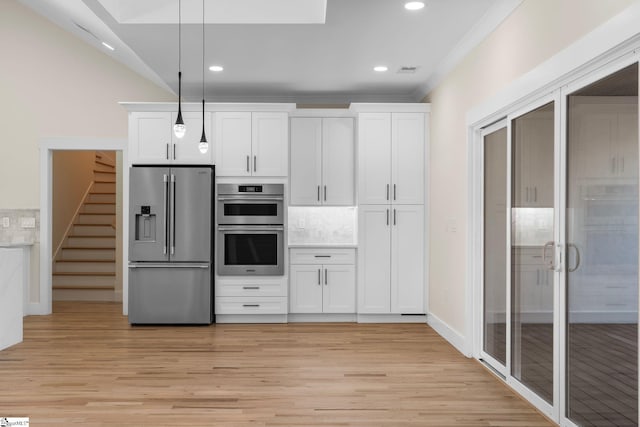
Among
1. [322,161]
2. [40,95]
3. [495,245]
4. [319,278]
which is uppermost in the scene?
[40,95]

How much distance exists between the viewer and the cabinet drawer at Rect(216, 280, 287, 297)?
6.16 m

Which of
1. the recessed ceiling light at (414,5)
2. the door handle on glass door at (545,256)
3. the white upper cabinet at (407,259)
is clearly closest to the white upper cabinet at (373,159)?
the white upper cabinet at (407,259)

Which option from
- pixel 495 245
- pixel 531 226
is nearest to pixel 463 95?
pixel 495 245

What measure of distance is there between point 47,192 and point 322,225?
339 cm

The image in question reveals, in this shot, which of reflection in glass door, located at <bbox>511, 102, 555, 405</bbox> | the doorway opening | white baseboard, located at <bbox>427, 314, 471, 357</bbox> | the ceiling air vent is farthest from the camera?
the doorway opening

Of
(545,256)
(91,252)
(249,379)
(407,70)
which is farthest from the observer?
(91,252)

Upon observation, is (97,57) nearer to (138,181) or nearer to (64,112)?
(64,112)

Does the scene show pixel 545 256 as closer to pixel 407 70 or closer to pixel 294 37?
pixel 294 37

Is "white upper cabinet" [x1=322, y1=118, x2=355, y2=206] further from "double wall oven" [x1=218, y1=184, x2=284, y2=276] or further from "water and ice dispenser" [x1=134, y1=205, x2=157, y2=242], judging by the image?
"water and ice dispenser" [x1=134, y1=205, x2=157, y2=242]

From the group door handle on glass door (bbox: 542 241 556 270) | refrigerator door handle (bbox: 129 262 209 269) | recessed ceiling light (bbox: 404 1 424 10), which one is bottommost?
refrigerator door handle (bbox: 129 262 209 269)

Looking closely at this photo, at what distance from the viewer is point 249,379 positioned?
13.2ft

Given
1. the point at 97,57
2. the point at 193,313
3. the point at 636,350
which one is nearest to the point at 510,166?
the point at 636,350

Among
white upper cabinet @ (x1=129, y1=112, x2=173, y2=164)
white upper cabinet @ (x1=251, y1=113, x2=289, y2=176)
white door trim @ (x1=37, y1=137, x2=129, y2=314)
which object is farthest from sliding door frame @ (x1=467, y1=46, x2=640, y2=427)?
white door trim @ (x1=37, y1=137, x2=129, y2=314)

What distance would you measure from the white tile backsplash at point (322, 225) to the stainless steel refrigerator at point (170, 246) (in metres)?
1.22
